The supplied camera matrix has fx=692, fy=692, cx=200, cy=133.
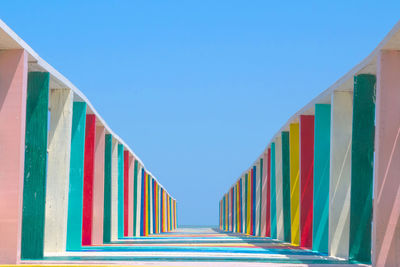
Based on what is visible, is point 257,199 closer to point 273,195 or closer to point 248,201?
point 248,201

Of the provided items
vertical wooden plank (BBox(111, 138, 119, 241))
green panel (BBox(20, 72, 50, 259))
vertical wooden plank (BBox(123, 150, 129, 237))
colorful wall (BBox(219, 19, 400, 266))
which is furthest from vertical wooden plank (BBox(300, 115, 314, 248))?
vertical wooden plank (BBox(123, 150, 129, 237))

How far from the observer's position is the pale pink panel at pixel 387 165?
302 inches

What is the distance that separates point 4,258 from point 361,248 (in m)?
4.31

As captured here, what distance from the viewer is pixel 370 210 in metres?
8.70

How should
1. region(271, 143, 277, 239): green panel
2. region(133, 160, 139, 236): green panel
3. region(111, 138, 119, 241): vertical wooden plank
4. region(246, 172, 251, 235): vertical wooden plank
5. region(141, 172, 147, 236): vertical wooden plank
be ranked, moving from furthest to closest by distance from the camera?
1. region(246, 172, 251, 235): vertical wooden plank
2. region(141, 172, 147, 236): vertical wooden plank
3. region(133, 160, 139, 236): green panel
4. region(271, 143, 277, 239): green panel
5. region(111, 138, 119, 241): vertical wooden plank

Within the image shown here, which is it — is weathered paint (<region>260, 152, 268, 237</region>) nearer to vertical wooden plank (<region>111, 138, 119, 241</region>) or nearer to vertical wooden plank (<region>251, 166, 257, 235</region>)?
vertical wooden plank (<region>251, 166, 257, 235</region>)

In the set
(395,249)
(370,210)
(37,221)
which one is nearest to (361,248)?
(370,210)

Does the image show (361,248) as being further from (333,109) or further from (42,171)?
(42,171)

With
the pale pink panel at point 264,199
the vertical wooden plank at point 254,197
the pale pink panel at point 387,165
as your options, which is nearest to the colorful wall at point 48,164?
the pale pink panel at point 387,165

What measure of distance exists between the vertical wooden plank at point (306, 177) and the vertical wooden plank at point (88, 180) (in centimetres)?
379

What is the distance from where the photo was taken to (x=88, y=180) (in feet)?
39.2

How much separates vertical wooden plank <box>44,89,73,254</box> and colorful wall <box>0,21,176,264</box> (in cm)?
1

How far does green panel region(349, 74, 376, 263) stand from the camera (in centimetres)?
871

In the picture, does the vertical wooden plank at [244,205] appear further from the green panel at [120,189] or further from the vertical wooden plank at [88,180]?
the vertical wooden plank at [88,180]
